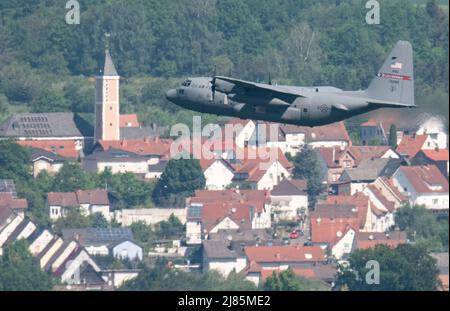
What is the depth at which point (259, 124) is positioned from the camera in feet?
399

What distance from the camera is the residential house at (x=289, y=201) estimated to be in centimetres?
11206

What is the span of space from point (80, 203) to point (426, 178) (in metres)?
19.4

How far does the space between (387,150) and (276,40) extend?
12768 millimetres

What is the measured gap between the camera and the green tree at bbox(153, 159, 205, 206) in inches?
4429

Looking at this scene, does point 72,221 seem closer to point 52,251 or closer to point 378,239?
point 52,251

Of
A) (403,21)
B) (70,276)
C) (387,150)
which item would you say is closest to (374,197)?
(387,150)

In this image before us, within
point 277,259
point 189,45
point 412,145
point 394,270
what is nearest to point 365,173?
point 412,145

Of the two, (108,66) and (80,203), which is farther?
(108,66)

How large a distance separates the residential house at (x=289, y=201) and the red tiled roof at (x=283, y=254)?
1325 centimetres

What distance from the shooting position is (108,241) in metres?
99.7

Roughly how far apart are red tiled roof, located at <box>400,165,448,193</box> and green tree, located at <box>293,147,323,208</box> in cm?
519

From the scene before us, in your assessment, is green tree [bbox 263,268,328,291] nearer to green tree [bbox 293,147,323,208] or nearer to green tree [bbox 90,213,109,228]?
green tree [bbox 90,213,109,228]

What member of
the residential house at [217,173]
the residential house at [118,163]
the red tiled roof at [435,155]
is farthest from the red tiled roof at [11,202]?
the red tiled roof at [435,155]

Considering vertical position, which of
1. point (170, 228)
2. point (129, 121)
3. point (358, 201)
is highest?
point (129, 121)
